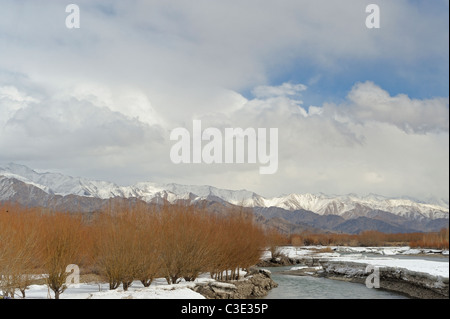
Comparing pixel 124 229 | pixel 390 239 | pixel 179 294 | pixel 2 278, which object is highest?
pixel 124 229

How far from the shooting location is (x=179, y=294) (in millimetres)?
18312

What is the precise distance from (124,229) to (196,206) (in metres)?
7.94

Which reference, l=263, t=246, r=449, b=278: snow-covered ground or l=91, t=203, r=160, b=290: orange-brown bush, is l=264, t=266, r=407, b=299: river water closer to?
l=263, t=246, r=449, b=278: snow-covered ground

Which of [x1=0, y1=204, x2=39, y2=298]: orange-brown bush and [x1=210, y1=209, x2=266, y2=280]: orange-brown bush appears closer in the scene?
[x1=0, y1=204, x2=39, y2=298]: orange-brown bush

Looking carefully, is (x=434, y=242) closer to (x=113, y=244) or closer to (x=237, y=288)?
(x=237, y=288)

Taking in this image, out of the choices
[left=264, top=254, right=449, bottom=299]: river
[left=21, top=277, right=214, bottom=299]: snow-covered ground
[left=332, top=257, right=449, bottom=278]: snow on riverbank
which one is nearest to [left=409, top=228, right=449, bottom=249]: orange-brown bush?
[left=332, top=257, right=449, bottom=278]: snow on riverbank

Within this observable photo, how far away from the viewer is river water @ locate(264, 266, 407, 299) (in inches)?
1176

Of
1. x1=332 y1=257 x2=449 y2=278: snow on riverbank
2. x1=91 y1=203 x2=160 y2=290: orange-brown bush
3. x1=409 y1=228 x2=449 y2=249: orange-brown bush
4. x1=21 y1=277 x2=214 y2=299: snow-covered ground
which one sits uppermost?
x1=91 y1=203 x2=160 y2=290: orange-brown bush

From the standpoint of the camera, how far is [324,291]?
1299 inches

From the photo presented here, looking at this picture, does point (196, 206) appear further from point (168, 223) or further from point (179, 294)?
point (179, 294)

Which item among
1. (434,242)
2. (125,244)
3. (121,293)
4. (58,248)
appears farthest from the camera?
(434,242)

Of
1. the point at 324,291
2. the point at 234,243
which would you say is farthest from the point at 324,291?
the point at 234,243

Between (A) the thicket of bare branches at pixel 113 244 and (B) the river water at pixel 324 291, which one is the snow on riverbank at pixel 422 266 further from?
(A) the thicket of bare branches at pixel 113 244
